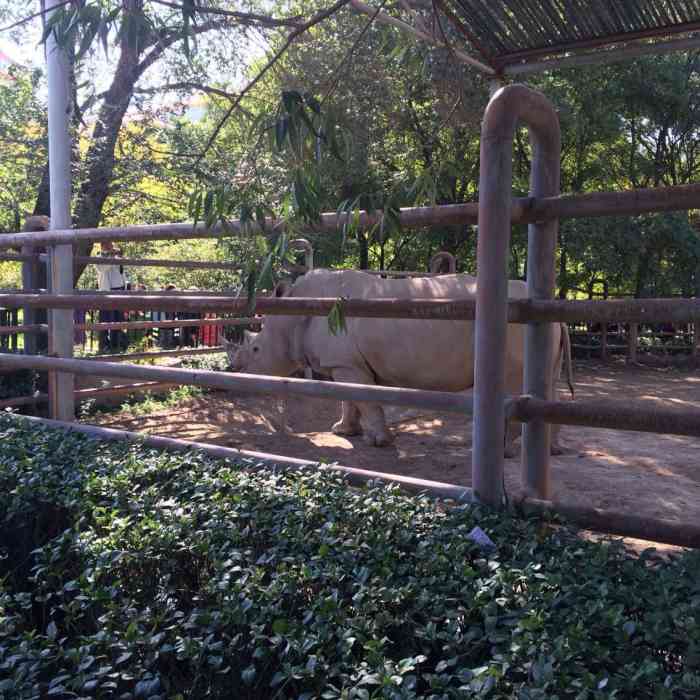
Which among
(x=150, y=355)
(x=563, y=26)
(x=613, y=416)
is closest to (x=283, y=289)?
(x=150, y=355)

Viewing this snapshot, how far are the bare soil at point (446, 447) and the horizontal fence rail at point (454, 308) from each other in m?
0.95

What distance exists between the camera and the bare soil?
526cm

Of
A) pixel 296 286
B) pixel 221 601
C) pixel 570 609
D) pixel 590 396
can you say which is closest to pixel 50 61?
pixel 296 286

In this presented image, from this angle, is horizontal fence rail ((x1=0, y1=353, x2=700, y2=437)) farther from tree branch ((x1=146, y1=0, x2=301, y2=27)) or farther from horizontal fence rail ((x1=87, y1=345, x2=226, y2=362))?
horizontal fence rail ((x1=87, y1=345, x2=226, y2=362))

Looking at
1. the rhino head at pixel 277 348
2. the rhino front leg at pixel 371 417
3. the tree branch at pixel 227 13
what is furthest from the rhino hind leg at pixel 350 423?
the tree branch at pixel 227 13

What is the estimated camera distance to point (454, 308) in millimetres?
2920

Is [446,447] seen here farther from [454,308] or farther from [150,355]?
[454,308]

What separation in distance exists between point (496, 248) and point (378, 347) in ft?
14.1

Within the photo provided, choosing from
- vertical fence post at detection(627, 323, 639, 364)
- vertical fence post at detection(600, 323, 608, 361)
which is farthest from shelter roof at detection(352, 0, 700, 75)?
vertical fence post at detection(600, 323, 608, 361)

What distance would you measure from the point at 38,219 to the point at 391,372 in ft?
10.9

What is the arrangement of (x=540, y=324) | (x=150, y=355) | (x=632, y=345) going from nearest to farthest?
(x=540, y=324), (x=150, y=355), (x=632, y=345)

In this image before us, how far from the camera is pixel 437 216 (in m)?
2.96

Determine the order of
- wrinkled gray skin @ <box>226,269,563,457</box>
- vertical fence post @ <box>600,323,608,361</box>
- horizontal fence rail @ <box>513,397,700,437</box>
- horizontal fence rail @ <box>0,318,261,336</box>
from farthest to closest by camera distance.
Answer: vertical fence post @ <box>600,323,608,361</box> → horizontal fence rail @ <box>0,318,261,336</box> → wrinkled gray skin @ <box>226,269,563,457</box> → horizontal fence rail @ <box>513,397,700,437</box>

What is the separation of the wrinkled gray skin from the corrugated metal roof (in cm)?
238
